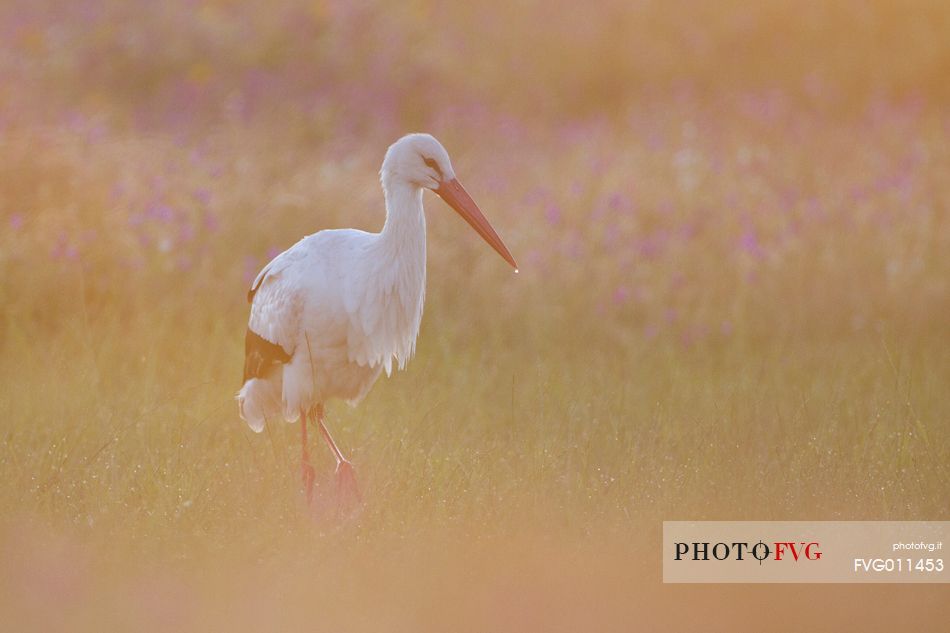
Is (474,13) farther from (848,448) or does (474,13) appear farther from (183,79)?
(848,448)

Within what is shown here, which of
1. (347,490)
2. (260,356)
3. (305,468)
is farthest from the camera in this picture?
(260,356)

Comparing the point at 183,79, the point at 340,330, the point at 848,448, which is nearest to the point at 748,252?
the point at 848,448

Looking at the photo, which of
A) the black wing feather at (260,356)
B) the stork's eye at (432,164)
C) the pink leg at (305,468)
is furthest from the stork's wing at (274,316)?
the stork's eye at (432,164)

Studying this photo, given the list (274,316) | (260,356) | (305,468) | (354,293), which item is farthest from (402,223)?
(305,468)

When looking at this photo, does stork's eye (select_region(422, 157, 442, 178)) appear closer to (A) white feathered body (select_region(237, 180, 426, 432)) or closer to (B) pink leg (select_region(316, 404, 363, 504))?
(A) white feathered body (select_region(237, 180, 426, 432))

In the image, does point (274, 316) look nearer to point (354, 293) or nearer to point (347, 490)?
point (354, 293)

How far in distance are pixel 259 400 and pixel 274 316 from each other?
1.67ft

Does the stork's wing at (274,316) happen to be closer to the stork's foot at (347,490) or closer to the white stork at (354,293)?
the white stork at (354,293)

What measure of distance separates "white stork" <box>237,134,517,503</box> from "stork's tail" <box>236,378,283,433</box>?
18 centimetres

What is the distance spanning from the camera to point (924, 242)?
725 cm

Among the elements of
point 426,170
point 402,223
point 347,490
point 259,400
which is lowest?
point 347,490

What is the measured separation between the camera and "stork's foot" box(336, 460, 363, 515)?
447 centimetres

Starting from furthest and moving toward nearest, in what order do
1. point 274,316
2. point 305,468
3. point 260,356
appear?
1. point 260,356
2. point 274,316
3. point 305,468

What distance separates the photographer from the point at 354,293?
466 centimetres
